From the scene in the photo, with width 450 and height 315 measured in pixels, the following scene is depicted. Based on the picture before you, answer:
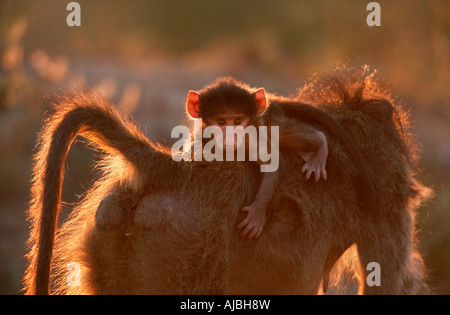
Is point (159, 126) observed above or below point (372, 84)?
above

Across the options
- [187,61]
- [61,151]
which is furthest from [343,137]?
[187,61]

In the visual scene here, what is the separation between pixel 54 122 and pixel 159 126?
5.32 meters

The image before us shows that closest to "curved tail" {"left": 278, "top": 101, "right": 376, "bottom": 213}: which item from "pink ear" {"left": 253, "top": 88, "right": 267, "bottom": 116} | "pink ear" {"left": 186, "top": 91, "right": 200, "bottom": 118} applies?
"pink ear" {"left": 253, "top": 88, "right": 267, "bottom": 116}

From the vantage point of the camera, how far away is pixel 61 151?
2961 mm

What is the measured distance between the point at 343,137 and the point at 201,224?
1.07 metres

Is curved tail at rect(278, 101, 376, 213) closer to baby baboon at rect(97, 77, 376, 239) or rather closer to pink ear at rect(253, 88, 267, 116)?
baby baboon at rect(97, 77, 376, 239)

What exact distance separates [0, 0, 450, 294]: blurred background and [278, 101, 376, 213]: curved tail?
0.99m

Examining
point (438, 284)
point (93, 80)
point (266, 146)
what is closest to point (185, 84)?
point (93, 80)

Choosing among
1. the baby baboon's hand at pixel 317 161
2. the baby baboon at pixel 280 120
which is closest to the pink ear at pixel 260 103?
the baby baboon at pixel 280 120

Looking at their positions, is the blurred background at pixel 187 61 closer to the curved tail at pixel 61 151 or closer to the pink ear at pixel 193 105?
the curved tail at pixel 61 151

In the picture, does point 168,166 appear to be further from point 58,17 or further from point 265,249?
point 58,17

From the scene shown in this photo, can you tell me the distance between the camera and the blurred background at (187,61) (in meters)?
7.28

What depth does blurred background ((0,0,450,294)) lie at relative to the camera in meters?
7.28

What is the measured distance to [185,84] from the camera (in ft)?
33.5
